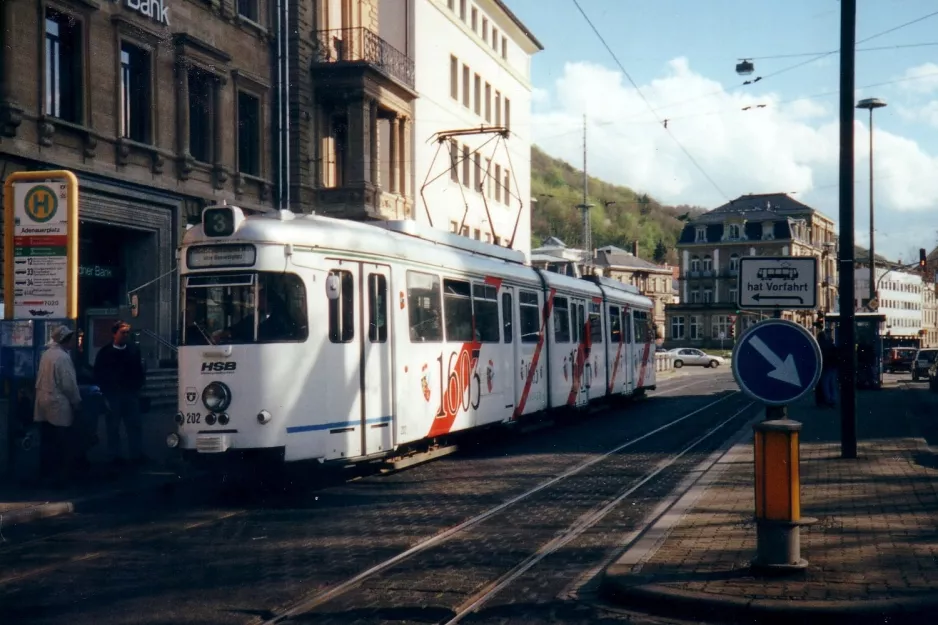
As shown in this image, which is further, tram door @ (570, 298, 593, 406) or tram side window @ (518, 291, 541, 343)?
tram door @ (570, 298, 593, 406)

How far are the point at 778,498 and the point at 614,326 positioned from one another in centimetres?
1929

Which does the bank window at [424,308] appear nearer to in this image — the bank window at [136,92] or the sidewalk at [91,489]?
the sidewalk at [91,489]

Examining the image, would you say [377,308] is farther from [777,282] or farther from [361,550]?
[777,282]

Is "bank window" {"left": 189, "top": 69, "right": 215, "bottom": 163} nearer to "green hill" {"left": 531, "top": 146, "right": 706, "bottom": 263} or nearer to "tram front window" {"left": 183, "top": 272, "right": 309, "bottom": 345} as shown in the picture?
"tram front window" {"left": 183, "top": 272, "right": 309, "bottom": 345}

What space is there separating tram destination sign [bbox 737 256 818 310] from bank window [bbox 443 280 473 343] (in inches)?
295

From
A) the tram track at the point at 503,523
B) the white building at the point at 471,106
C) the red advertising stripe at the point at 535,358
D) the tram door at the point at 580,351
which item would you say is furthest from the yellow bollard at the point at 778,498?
the white building at the point at 471,106

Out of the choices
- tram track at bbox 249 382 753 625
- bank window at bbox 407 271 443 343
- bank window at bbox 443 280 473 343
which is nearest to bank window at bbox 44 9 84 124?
bank window at bbox 443 280 473 343

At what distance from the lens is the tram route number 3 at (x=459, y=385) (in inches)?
606

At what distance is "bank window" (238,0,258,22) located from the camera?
27547 millimetres

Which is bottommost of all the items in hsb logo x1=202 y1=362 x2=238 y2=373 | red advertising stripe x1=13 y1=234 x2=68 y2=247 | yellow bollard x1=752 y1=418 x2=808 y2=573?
yellow bollard x1=752 y1=418 x2=808 y2=573

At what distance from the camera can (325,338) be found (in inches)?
489

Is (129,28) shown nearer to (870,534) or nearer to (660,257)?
(870,534)

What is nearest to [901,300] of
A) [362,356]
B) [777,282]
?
[362,356]

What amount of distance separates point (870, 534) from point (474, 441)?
10.2m
